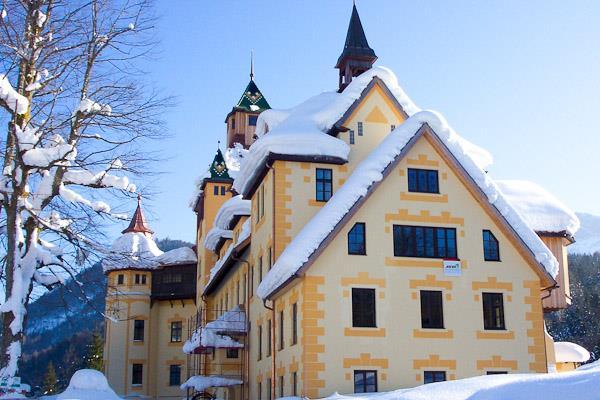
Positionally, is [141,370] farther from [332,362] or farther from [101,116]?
[101,116]

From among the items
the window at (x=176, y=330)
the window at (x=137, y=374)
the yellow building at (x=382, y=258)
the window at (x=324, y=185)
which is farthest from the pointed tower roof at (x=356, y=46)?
the window at (x=137, y=374)

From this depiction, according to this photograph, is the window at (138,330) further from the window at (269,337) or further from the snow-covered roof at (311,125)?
the window at (269,337)

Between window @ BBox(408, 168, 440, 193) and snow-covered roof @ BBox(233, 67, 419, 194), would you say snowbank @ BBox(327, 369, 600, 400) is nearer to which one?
window @ BBox(408, 168, 440, 193)

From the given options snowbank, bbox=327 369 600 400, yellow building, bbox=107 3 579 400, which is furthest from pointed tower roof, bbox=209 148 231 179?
snowbank, bbox=327 369 600 400

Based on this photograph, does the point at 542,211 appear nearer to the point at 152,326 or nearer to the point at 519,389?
the point at 519,389

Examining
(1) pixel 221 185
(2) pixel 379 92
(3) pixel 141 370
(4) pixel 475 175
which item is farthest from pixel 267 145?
(3) pixel 141 370

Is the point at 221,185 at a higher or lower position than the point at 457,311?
higher

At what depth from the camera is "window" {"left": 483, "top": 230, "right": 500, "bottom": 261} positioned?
27859 millimetres

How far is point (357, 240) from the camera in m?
26.6

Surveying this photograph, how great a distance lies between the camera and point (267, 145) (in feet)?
96.7

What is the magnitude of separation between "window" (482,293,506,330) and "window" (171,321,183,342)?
122ft

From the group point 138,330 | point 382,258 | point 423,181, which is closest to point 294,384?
point 382,258

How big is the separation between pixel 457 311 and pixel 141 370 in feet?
125

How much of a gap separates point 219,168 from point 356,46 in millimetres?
24468
